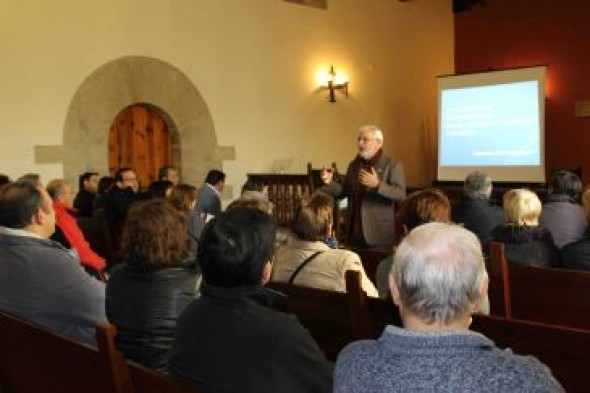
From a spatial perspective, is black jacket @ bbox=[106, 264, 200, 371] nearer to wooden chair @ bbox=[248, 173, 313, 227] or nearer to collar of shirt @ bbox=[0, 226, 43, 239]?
collar of shirt @ bbox=[0, 226, 43, 239]

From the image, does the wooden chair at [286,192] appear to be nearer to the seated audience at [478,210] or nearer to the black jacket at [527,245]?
the seated audience at [478,210]

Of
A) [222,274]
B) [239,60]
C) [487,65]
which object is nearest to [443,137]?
[487,65]

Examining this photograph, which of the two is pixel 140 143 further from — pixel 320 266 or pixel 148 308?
pixel 148 308

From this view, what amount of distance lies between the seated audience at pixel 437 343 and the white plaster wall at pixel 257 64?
614cm

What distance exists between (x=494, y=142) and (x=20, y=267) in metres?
8.31

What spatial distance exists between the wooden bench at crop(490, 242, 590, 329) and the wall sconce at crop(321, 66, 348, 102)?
7.09 metres

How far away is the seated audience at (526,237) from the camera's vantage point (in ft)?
11.5

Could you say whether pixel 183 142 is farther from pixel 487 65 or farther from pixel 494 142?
pixel 487 65

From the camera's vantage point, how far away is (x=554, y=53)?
10.5 meters

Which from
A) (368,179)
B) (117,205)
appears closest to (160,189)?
(117,205)

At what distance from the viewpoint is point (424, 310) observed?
4.34 ft

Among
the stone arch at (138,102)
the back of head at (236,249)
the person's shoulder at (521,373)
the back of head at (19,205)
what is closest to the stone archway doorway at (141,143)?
the stone arch at (138,102)

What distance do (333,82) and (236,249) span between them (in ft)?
27.5

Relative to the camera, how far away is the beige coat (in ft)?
9.34
